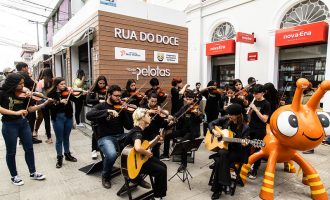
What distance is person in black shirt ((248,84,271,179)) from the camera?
3.71 m

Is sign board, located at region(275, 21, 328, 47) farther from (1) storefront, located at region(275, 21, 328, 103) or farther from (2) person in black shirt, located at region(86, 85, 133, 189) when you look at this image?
(2) person in black shirt, located at region(86, 85, 133, 189)

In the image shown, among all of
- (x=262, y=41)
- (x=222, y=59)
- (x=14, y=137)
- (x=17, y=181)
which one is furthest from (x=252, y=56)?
(x=17, y=181)

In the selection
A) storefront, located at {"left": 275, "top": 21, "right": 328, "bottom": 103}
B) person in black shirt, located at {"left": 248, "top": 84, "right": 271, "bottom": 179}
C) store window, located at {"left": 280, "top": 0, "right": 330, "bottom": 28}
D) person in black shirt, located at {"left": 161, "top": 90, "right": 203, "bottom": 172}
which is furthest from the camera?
store window, located at {"left": 280, "top": 0, "right": 330, "bottom": 28}

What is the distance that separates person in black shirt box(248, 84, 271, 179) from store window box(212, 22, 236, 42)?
6475 mm

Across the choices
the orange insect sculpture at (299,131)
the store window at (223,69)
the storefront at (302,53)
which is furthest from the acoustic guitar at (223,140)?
the store window at (223,69)

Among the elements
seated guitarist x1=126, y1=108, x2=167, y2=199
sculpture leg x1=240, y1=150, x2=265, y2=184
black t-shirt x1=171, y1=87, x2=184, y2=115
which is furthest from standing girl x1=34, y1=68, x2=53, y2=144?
sculpture leg x1=240, y1=150, x2=265, y2=184

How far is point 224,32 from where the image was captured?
32.8 feet

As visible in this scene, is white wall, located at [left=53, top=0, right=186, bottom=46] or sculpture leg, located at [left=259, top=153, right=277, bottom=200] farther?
white wall, located at [left=53, top=0, right=186, bottom=46]

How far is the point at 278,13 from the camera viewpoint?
786 centimetres

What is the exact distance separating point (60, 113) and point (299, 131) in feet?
12.3

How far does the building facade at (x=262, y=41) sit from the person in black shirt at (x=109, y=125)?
19.4 ft

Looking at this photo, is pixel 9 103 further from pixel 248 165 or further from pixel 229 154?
pixel 248 165

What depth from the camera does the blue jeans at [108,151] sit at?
328cm

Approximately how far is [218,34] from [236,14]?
1.21 m
